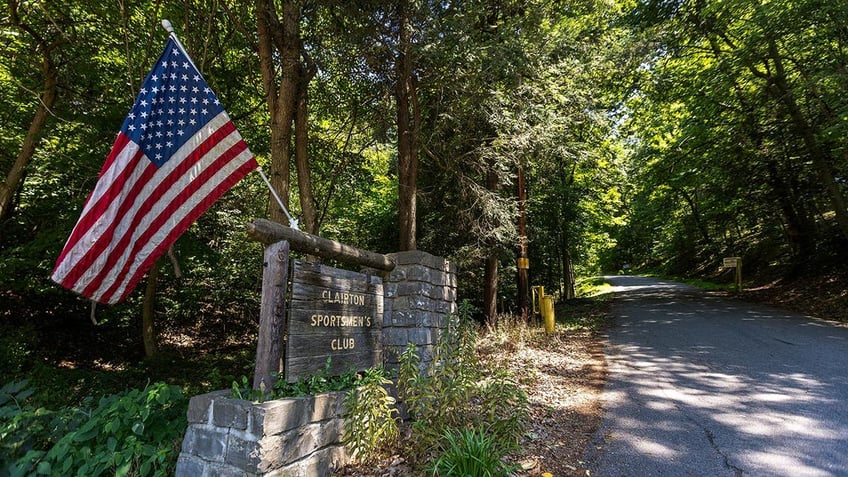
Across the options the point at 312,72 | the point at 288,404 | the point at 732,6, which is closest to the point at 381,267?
the point at 288,404

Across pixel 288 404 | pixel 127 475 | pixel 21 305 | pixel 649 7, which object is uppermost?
pixel 649 7

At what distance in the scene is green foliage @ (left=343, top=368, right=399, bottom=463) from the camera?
324cm

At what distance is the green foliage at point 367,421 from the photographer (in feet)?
10.6

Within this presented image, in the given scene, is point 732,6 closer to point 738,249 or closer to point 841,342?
point 841,342

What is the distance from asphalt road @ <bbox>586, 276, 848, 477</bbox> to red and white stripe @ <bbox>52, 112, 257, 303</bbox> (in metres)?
3.82

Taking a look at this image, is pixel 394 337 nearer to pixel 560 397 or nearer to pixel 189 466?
pixel 189 466

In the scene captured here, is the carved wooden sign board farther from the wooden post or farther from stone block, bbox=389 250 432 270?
stone block, bbox=389 250 432 270

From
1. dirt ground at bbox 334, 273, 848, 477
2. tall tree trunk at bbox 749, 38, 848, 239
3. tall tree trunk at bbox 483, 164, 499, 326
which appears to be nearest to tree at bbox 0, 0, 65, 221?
dirt ground at bbox 334, 273, 848, 477

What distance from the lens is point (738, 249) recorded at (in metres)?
20.5

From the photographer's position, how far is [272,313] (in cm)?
301

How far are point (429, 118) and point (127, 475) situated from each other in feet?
24.6

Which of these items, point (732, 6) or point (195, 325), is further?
point (195, 325)

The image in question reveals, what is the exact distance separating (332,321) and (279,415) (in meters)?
0.94

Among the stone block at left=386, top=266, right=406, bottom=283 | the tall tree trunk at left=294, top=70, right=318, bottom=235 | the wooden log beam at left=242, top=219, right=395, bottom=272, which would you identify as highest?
the tall tree trunk at left=294, top=70, right=318, bottom=235
